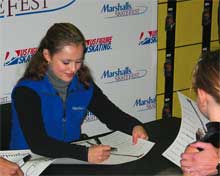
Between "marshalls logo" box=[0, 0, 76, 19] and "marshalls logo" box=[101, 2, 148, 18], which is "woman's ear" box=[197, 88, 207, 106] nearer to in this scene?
"marshalls logo" box=[0, 0, 76, 19]

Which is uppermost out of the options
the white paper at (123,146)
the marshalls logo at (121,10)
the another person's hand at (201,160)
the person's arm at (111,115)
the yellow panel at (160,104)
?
the marshalls logo at (121,10)

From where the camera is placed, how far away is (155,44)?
12.1 feet

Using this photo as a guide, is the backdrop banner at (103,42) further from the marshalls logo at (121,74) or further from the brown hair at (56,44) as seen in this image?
the brown hair at (56,44)

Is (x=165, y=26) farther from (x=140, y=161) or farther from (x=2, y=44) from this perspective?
(x=140, y=161)

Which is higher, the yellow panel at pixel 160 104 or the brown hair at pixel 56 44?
the brown hair at pixel 56 44

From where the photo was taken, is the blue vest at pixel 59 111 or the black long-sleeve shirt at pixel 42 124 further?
the blue vest at pixel 59 111

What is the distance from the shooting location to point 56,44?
7.04ft

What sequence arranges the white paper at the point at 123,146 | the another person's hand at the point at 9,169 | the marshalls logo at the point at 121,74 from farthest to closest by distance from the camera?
the marshalls logo at the point at 121,74 → the white paper at the point at 123,146 → the another person's hand at the point at 9,169

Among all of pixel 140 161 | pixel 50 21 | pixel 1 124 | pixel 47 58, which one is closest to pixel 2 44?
pixel 50 21

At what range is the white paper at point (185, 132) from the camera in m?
1.72

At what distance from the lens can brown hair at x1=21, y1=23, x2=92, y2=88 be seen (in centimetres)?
213

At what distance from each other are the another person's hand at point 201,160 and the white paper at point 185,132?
10.3 inches

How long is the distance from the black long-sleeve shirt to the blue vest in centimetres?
5

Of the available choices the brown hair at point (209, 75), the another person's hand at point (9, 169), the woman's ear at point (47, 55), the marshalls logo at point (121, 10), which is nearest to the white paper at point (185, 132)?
the brown hair at point (209, 75)
